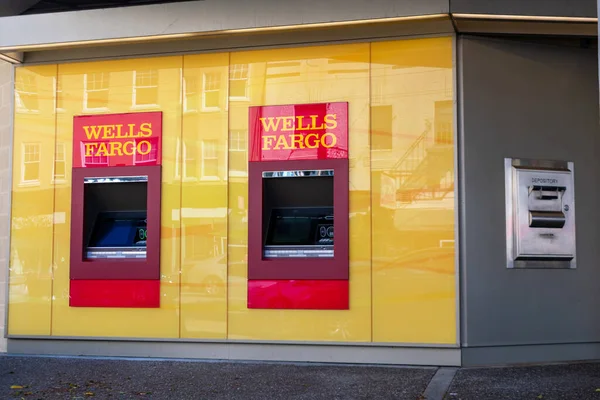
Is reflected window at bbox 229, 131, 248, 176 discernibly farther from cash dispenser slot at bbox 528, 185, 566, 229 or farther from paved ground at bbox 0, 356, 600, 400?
cash dispenser slot at bbox 528, 185, 566, 229

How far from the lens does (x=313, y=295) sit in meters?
7.36

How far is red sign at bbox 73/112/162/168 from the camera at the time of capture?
26.0 feet

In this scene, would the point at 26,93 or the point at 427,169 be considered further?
the point at 26,93

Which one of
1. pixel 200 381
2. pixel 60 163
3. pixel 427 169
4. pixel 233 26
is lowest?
pixel 200 381

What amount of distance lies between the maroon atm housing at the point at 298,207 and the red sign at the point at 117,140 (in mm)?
1015

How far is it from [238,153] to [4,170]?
260cm

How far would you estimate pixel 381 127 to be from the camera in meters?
7.37

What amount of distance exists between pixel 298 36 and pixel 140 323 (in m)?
3.10

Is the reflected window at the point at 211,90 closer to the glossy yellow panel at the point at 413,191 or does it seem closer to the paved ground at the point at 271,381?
the glossy yellow panel at the point at 413,191

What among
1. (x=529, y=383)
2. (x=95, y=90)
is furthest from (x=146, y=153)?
(x=529, y=383)

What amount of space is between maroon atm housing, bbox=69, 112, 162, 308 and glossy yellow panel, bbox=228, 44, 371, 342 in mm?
791

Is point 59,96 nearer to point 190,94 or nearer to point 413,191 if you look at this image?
point 190,94

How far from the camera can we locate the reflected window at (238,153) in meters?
7.66

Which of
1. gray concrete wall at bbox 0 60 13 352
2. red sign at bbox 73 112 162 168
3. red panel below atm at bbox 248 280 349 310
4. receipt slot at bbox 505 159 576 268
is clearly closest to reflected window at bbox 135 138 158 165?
red sign at bbox 73 112 162 168
